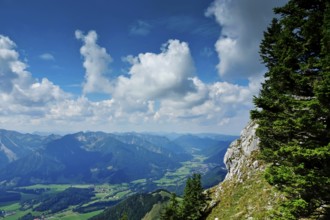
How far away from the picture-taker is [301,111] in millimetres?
14539

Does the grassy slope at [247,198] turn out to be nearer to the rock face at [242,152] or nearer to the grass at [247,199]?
the grass at [247,199]

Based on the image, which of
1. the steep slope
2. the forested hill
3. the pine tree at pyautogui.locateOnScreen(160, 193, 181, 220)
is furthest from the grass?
Result: the forested hill

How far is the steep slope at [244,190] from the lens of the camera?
32.3 metres

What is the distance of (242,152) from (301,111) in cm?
4007

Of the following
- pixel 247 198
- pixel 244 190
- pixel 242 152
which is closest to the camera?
pixel 247 198

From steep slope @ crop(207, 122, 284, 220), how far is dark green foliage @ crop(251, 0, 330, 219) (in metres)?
11.4

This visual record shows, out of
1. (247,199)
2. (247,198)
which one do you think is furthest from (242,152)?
(247,199)

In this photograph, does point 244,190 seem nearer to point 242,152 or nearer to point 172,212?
point 242,152

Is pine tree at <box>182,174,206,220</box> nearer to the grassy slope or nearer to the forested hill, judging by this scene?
the grassy slope

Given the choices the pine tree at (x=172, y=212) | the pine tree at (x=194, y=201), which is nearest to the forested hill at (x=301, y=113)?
the pine tree at (x=194, y=201)

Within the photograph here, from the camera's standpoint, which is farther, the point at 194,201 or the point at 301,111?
the point at 194,201

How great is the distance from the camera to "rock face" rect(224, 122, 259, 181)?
4796 cm

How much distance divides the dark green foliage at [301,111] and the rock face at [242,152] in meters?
28.3

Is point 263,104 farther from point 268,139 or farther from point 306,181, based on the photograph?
point 306,181
